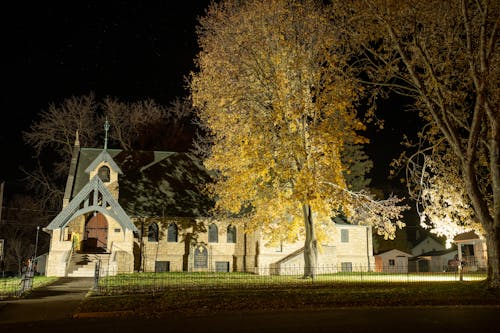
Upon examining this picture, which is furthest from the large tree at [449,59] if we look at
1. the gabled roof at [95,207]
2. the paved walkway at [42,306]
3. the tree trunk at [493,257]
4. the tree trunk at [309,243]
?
the gabled roof at [95,207]

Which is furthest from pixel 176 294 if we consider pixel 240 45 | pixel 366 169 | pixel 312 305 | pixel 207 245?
pixel 366 169

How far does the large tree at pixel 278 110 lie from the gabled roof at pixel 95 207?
9.27 meters

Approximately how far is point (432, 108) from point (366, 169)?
4297cm

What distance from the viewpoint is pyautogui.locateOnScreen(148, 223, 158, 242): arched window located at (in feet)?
117

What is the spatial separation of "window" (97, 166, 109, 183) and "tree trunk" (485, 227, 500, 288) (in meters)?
26.2

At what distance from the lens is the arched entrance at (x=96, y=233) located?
33.5 metres

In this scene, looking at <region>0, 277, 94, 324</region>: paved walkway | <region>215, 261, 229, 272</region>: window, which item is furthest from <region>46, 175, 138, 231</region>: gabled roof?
<region>0, 277, 94, 324</region>: paved walkway

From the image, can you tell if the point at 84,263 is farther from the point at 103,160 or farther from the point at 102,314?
the point at 102,314

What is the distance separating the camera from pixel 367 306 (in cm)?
1370

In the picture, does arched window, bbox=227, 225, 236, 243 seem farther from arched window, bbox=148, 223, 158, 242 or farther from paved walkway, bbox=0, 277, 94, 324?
paved walkway, bbox=0, 277, 94, 324

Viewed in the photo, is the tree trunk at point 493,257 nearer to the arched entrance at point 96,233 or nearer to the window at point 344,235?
the window at point 344,235

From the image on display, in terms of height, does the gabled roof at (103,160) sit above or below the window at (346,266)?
above

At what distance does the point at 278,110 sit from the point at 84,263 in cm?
1579

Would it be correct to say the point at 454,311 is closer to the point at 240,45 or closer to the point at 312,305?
the point at 312,305
